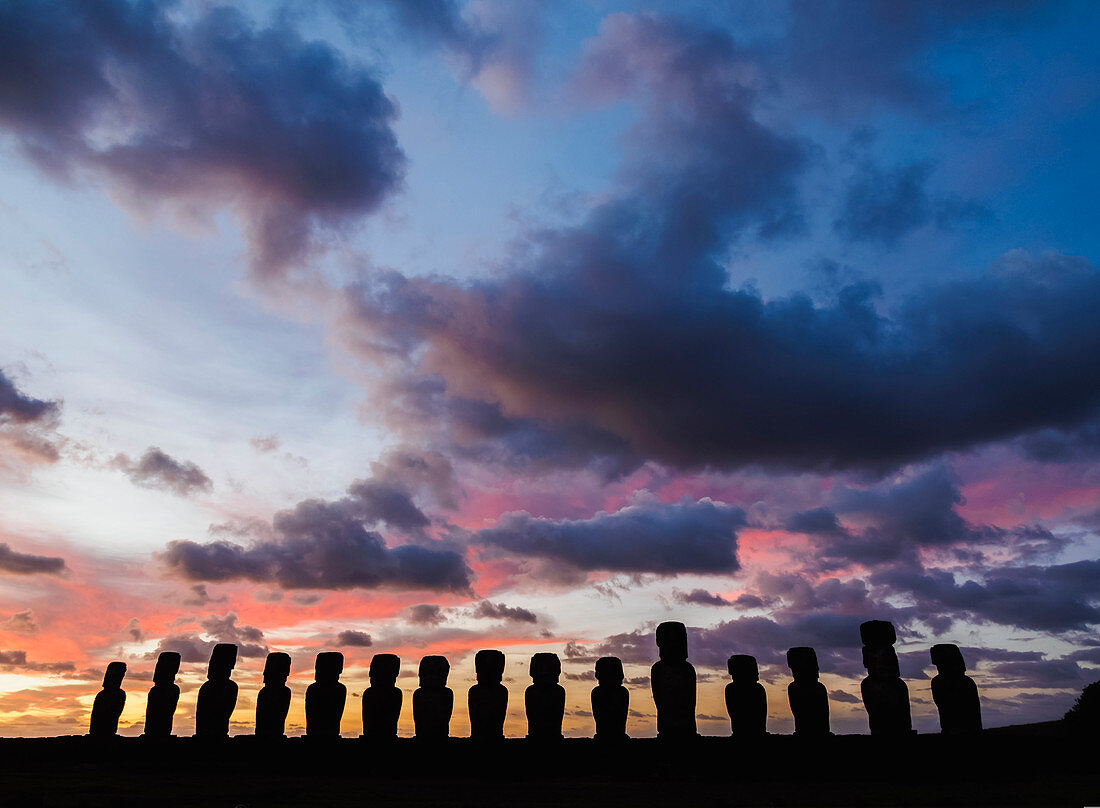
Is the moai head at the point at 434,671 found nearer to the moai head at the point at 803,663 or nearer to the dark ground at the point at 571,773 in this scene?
the dark ground at the point at 571,773

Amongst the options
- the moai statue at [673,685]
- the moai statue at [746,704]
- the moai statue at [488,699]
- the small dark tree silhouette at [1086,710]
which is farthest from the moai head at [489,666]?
the small dark tree silhouette at [1086,710]

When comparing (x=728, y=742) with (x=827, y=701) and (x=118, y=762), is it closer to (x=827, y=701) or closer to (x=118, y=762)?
(x=827, y=701)

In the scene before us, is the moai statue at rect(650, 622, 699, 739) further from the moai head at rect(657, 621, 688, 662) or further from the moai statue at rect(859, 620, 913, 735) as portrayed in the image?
the moai statue at rect(859, 620, 913, 735)

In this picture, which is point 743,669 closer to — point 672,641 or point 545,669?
point 672,641

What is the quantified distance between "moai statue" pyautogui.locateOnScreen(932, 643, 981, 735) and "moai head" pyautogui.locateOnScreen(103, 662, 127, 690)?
2101 centimetres

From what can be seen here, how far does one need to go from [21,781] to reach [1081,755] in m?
20.1

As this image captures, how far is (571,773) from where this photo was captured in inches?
626

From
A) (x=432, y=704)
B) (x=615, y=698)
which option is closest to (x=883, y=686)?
(x=615, y=698)

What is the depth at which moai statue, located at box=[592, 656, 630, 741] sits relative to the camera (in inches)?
698

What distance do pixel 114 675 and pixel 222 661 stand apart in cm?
388

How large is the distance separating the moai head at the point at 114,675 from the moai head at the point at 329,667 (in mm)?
6918

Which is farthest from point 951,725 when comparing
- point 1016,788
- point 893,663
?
point 1016,788

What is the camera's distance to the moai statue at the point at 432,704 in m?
18.5

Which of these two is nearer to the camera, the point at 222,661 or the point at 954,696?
the point at 954,696
